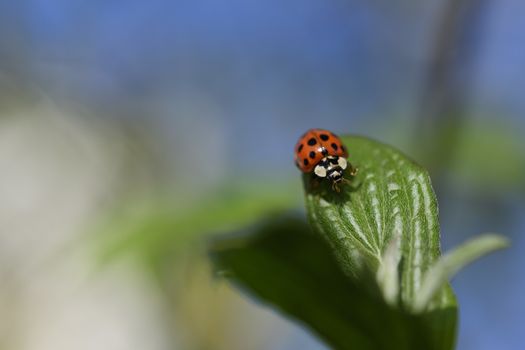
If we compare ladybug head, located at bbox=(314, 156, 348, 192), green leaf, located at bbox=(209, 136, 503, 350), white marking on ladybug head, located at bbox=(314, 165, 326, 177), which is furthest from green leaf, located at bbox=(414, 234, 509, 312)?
white marking on ladybug head, located at bbox=(314, 165, 326, 177)

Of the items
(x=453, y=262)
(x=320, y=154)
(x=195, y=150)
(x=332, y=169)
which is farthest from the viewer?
(x=195, y=150)

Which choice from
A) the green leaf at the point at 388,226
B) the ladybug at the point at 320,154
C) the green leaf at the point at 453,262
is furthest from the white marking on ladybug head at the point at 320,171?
the green leaf at the point at 453,262

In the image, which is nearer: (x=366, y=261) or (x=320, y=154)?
(x=366, y=261)

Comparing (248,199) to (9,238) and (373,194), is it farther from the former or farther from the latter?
(373,194)

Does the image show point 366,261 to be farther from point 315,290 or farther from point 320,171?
point 320,171

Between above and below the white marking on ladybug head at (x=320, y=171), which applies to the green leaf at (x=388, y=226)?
below

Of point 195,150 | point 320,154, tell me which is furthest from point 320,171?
point 195,150

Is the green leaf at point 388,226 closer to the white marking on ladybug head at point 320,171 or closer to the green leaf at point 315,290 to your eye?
the green leaf at point 315,290
